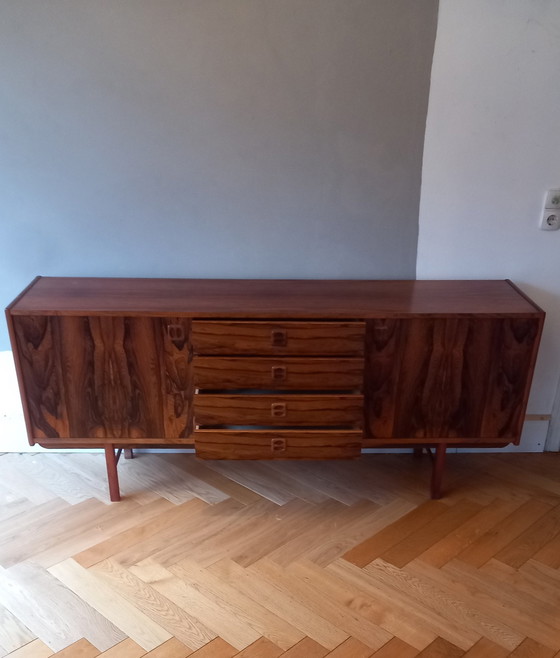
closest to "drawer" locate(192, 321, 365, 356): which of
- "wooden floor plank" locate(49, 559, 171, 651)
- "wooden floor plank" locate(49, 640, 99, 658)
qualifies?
"wooden floor plank" locate(49, 559, 171, 651)

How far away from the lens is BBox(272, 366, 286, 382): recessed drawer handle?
189 cm

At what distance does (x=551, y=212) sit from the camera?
2115 mm

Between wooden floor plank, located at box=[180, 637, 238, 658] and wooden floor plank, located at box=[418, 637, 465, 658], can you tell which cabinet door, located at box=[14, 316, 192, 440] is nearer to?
wooden floor plank, located at box=[180, 637, 238, 658]

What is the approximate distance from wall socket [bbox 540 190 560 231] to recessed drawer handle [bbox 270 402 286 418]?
1.06 metres

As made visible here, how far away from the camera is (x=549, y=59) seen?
194cm

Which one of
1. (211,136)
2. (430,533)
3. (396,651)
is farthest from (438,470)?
(211,136)

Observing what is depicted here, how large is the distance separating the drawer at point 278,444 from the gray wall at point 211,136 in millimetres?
568

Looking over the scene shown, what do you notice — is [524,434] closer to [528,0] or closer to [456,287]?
[456,287]

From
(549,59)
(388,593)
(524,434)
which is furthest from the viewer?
(524,434)

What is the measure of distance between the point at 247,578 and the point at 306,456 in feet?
1.30

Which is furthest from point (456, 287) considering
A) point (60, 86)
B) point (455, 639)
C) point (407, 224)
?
point (60, 86)

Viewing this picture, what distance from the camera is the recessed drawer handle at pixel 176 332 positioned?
186 centimetres

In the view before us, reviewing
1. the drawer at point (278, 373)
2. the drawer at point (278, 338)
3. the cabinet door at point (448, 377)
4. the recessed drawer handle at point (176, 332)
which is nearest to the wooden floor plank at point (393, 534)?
the cabinet door at point (448, 377)

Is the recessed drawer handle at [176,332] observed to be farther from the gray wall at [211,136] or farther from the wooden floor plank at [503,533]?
the wooden floor plank at [503,533]
